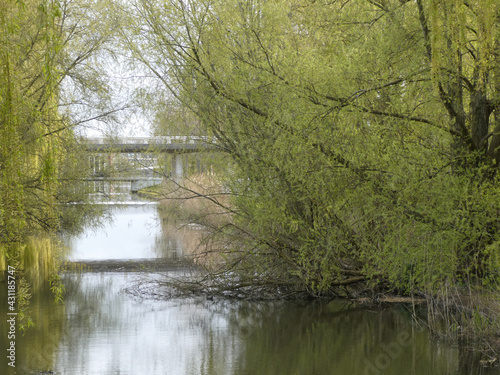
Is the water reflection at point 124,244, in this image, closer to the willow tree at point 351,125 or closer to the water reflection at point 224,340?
the water reflection at point 224,340

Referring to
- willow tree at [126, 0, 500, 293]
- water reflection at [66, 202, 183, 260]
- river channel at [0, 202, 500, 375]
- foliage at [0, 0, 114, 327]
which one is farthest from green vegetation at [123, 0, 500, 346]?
water reflection at [66, 202, 183, 260]

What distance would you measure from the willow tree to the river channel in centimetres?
55

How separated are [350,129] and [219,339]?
8.40 feet

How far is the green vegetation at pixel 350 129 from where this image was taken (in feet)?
20.9

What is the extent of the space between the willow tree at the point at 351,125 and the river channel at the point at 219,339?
55cm

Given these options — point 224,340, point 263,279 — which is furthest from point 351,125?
point 263,279

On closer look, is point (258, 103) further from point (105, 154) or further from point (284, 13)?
point (105, 154)

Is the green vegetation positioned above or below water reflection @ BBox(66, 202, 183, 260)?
above

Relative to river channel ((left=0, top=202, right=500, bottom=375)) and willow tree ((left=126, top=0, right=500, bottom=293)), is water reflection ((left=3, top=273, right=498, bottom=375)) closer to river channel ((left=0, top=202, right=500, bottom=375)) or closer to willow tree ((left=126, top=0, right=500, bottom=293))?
river channel ((left=0, top=202, right=500, bottom=375))

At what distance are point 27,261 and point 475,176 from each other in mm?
7850

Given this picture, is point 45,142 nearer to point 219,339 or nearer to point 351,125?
point 219,339

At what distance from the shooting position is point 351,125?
6.73 m

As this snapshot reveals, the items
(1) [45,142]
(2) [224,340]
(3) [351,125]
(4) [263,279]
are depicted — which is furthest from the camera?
(4) [263,279]

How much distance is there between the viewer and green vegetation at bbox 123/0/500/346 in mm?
6367
